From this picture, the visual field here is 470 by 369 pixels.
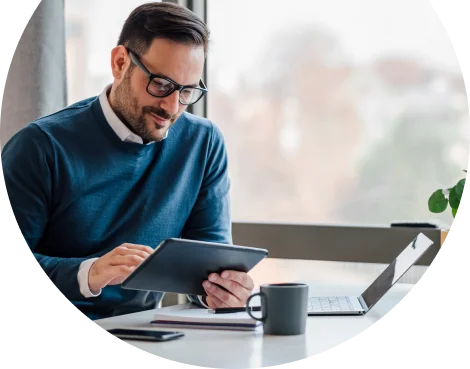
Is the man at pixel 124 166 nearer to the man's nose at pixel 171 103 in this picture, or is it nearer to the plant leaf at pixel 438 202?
the man's nose at pixel 171 103

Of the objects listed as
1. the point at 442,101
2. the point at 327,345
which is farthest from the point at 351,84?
the point at 327,345

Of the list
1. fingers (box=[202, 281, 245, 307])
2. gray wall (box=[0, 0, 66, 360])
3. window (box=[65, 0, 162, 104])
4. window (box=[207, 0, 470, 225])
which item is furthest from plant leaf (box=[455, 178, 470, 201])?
window (box=[65, 0, 162, 104])

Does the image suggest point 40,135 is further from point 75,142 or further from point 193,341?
point 193,341

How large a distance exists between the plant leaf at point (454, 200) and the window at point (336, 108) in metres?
0.33

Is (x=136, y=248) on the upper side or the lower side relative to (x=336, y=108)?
lower

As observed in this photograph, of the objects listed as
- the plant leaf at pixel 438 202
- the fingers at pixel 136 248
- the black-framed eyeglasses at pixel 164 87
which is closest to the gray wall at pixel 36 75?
the black-framed eyeglasses at pixel 164 87

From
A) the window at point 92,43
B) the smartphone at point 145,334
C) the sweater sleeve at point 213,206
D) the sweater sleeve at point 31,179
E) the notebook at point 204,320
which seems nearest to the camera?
the smartphone at point 145,334

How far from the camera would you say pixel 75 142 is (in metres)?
1.97

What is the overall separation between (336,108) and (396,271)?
4.29 feet

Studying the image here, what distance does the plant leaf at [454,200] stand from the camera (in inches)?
93.6

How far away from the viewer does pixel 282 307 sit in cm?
142

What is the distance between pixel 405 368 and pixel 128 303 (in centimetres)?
95

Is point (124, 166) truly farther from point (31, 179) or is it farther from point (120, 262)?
point (120, 262)

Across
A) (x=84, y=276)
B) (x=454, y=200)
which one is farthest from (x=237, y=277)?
(x=454, y=200)
